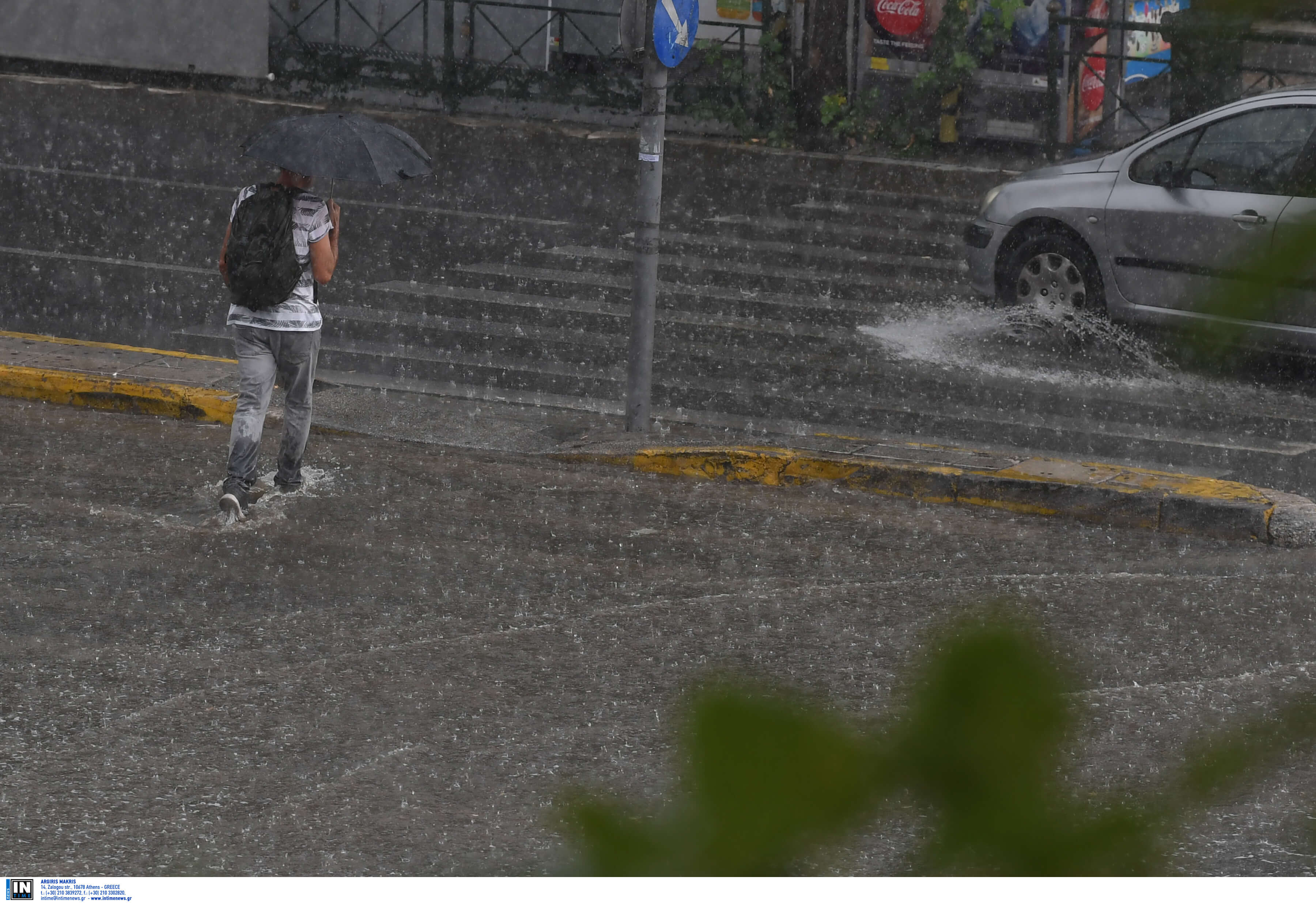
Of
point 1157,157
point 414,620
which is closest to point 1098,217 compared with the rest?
point 1157,157

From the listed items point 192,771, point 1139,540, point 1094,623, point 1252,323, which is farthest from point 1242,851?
point 1139,540

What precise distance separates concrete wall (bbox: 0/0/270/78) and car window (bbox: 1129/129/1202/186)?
15.5m

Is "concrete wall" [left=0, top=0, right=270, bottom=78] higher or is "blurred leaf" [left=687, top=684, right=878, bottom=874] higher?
"concrete wall" [left=0, top=0, right=270, bottom=78]

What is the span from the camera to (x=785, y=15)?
69.2 feet

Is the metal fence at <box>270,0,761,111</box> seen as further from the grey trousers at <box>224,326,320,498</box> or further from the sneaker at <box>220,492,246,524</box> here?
the sneaker at <box>220,492,246,524</box>

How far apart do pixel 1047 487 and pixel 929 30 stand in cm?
1381

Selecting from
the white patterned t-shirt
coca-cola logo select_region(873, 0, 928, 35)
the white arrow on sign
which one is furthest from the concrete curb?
coca-cola logo select_region(873, 0, 928, 35)

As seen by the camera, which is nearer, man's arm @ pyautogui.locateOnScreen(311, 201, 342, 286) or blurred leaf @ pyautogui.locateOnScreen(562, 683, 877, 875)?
blurred leaf @ pyautogui.locateOnScreen(562, 683, 877, 875)

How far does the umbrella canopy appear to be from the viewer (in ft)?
21.6

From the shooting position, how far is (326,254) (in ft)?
22.2

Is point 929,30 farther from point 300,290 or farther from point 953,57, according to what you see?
point 300,290

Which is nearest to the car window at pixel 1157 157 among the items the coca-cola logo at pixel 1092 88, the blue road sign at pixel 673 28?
the blue road sign at pixel 673 28

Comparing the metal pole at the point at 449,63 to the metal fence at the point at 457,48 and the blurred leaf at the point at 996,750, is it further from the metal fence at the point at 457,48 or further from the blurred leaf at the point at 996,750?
the blurred leaf at the point at 996,750

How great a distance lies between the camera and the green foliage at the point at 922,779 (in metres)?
0.47
